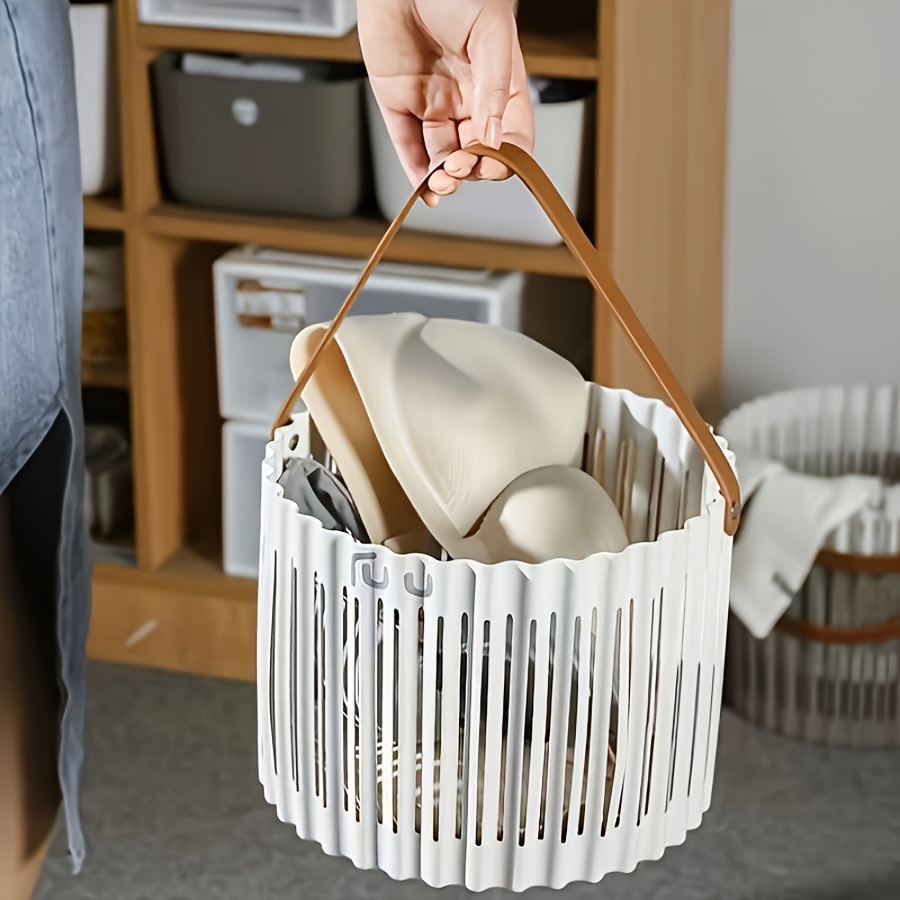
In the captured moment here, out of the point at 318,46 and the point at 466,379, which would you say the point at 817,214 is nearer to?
the point at 318,46

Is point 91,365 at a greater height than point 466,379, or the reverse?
point 466,379

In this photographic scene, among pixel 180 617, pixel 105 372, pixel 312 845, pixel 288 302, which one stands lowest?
pixel 312 845

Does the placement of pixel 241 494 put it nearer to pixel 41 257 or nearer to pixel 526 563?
pixel 41 257

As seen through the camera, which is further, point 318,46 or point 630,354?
point 630,354

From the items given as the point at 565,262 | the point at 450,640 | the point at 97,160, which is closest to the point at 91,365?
the point at 97,160

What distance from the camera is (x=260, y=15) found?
61.4 inches

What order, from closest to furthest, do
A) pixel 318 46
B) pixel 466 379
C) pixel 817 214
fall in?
pixel 466 379 < pixel 318 46 < pixel 817 214

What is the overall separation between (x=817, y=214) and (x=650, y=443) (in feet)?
3.45

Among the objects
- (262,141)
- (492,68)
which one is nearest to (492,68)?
(492,68)

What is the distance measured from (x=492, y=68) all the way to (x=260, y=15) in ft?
2.81

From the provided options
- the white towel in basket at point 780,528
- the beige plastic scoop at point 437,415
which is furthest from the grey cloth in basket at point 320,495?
the white towel in basket at point 780,528

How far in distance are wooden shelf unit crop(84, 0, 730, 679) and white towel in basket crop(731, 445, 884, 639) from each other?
0.70 feet

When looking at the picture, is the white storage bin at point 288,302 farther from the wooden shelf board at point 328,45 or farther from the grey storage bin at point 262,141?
the wooden shelf board at point 328,45

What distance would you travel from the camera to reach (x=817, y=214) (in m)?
1.82
